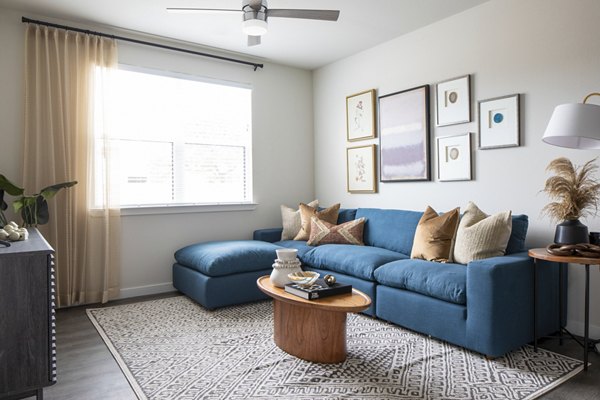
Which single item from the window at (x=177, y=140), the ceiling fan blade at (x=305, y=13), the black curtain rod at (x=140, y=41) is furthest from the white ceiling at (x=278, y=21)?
the ceiling fan blade at (x=305, y=13)

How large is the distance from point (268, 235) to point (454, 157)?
7.21ft

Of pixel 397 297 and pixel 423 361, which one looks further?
pixel 397 297

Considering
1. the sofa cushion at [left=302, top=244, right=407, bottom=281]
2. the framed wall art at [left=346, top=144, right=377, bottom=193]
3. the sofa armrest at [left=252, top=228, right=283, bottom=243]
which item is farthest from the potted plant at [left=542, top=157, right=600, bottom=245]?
the sofa armrest at [left=252, top=228, right=283, bottom=243]

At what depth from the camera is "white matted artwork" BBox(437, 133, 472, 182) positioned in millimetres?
3699

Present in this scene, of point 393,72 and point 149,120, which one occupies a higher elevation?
point 393,72

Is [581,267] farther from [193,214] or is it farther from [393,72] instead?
[193,214]

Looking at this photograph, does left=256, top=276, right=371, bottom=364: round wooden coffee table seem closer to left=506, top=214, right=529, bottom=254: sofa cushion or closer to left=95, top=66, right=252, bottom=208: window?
left=506, top=214, right=529, bottom=254: sofa cushion

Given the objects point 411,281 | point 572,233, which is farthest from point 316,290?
point 572,233

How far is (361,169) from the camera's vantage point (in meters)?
4.83

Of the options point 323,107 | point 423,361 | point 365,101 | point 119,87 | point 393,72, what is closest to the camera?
point 423,361

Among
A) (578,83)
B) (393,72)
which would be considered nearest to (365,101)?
(393,72)

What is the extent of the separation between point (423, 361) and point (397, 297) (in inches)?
24.0

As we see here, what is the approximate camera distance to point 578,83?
2.96 m

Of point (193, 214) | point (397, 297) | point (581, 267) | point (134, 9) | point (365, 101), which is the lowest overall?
point (397, 297)
